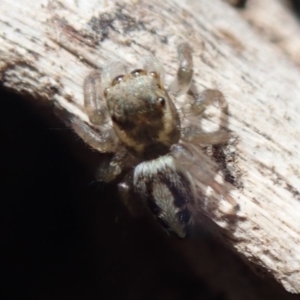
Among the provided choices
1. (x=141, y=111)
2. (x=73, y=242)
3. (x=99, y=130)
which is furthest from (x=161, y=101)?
(x=73, y=242)

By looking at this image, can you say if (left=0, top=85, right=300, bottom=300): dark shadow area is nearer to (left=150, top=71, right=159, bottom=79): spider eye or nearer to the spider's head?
the spider's head

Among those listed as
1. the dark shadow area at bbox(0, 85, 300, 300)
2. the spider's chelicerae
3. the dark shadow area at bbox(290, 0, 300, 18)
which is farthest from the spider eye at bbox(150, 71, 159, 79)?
the dark shadow area at bbox(290, 0, 300, 18)

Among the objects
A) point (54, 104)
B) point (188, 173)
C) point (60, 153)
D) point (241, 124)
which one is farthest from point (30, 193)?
point (241, 124)

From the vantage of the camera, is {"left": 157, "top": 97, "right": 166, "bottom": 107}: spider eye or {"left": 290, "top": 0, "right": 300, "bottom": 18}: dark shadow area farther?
{"left": 290, "top": 0, "right": 300, "bottom": 18}: dark shadow area

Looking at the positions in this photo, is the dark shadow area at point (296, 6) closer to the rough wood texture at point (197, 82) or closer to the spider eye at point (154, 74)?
the rough wood texture at point (197, 82)

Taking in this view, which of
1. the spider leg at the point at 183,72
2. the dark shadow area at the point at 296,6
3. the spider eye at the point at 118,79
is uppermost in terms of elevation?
the spider leg at the point at 183,72

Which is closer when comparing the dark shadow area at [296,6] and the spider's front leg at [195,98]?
the spider's front leg at [195,98]

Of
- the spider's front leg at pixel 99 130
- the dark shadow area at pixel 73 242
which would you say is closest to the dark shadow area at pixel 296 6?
the dark shadow area at pixel 73 242

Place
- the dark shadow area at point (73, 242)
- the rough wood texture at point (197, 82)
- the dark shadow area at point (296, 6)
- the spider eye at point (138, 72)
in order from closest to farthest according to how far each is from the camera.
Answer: the rough wood texture at point (197, 82)
the spider eye at point (138, 72)
the dark shadow area at point (73, 242)
the dark shadow area at point (296, 6)
